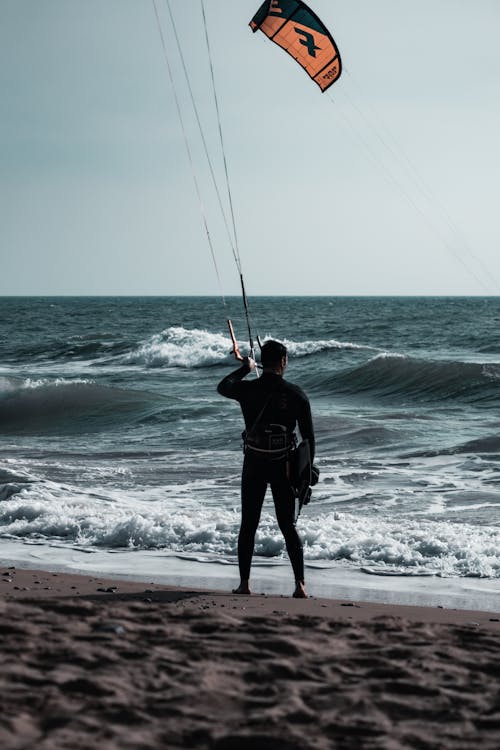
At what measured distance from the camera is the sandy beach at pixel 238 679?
2.97 meters

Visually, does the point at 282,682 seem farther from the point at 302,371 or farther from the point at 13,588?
the point at 302,371

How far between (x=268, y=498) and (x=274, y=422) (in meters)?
4.35

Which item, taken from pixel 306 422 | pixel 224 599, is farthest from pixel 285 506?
pixel 224 599

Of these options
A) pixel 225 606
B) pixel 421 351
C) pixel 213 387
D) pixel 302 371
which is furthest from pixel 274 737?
pixel 421 351

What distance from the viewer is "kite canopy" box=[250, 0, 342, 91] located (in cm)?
970

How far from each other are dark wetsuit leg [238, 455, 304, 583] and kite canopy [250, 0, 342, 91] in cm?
579

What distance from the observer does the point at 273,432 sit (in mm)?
5445

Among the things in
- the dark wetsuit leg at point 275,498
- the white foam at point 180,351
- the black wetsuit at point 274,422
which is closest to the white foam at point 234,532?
the dark wetsuit leg at point 275,498

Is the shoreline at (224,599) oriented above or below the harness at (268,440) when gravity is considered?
below

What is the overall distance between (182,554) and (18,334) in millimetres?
42253

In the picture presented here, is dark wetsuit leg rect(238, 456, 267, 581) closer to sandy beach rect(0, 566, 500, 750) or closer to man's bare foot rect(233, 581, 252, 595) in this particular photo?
man's bare foot rect(233, 581, 252, 595)

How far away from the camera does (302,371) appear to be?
1048 inches

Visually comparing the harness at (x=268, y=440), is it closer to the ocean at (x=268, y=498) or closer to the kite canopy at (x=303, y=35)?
the ocean at (x=268, y=498)

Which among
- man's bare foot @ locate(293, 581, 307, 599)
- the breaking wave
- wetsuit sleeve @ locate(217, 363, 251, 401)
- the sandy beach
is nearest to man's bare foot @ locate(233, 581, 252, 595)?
man's bare foot @ locate(293, 581, 307, 599)
